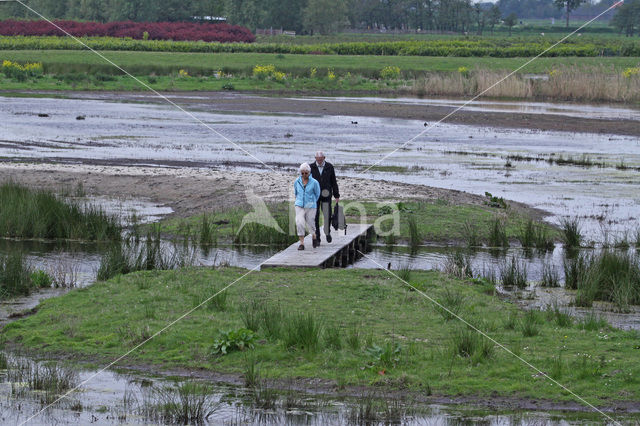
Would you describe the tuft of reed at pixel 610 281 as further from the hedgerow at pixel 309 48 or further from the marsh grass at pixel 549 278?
the hedgerow at pixel 309 48

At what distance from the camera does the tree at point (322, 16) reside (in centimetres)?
14288

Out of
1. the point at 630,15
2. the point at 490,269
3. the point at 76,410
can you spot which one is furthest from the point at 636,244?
the point at 630,15

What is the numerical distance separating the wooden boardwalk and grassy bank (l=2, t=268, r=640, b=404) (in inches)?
50.0

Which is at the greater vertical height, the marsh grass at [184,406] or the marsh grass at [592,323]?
the marsh grass at [592,323]

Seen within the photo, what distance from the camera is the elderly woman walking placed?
18.6 meters

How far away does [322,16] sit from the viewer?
5650 inches

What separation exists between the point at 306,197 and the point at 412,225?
459 cm

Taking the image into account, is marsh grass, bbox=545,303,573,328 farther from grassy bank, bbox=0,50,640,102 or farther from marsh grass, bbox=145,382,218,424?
grassy bank, bbox=0,50,640,102

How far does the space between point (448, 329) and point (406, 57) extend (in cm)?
8225

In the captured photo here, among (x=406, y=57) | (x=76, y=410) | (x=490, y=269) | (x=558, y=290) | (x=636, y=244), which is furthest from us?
(x=406, y=57)

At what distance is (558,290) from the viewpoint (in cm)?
1830

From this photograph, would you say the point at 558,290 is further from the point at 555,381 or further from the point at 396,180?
the point at 396,180

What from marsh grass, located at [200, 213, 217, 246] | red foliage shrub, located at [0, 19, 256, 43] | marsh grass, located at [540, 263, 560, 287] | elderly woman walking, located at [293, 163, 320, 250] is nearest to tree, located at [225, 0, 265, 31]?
red foliage shrub, located at [0, 19, 256, 43]

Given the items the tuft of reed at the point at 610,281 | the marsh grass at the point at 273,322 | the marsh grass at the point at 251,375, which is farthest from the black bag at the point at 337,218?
the marsh grass at the point at 251,375
